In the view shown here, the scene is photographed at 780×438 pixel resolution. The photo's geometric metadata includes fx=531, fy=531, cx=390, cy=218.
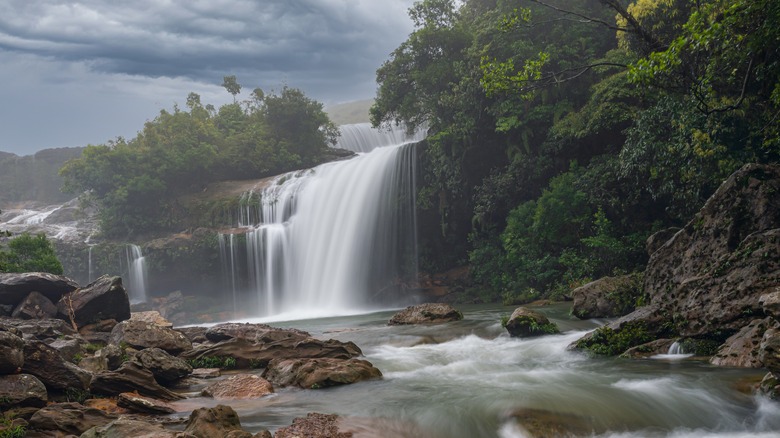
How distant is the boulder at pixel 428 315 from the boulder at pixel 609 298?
4.49m

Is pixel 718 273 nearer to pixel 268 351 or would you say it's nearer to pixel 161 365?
pixel 268 351

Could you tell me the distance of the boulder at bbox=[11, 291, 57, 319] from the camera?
677 inches

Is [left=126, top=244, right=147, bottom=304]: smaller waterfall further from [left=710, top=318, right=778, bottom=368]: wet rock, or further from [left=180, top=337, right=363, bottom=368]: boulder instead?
[left=710, top=318, right=778, bottom=368]: wet rock

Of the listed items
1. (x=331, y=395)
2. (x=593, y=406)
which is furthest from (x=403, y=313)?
(x=593, y=406)

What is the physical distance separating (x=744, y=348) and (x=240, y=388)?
9.13m

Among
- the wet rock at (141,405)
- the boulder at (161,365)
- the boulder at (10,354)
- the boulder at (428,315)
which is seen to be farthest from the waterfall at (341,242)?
the boulder at (10,354)

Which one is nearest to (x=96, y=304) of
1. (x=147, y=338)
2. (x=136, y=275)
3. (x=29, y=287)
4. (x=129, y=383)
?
(x=29, y=287)

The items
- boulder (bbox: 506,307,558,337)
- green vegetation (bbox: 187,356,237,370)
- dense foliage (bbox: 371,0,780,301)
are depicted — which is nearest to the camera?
green vegetation (bbox: 187,356,237,370)

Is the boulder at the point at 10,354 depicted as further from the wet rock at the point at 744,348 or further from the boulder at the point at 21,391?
the wet rock at the point at 744,348

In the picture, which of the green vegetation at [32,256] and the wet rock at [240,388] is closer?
the wet rock at [240,388]

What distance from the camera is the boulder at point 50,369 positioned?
877cm

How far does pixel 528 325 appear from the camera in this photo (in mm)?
14867

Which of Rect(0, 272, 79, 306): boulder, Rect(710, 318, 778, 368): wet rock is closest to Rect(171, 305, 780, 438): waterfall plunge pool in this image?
Rect(710, 318, 778, 368): wet rock

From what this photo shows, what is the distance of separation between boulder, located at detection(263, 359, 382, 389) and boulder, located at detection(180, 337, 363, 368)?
117 centimetres
